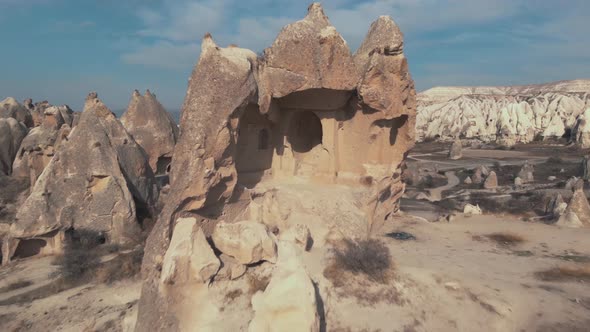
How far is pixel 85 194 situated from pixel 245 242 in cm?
606

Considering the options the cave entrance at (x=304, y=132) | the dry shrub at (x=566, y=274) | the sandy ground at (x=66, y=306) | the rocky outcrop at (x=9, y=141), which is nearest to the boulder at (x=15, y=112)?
the rocky outcrop at (x=9, y=141)

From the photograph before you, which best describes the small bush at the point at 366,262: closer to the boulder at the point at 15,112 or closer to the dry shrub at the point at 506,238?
the dry shrub at the point at 506,238

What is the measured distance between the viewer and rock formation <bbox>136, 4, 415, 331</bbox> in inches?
241

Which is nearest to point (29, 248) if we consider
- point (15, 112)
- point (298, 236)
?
point (298, 236)

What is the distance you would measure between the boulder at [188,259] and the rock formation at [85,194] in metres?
4.79

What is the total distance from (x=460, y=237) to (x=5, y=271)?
11.0 m

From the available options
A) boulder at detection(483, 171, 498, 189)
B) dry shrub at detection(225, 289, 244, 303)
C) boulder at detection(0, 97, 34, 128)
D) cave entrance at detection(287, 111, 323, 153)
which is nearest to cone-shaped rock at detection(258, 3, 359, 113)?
cave entrance at detection(287, 111, 323, 153)

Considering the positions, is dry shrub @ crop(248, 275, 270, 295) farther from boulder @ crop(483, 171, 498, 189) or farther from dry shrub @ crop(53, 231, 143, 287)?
boulder @ crop(483, 171, 498, 189)

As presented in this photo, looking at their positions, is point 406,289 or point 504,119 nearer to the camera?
point 406,289

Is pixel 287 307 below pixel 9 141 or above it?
below

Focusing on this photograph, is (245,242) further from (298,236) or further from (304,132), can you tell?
(304,132)

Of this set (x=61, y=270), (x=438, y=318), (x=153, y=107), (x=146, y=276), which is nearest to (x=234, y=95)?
(x=146, y=276)

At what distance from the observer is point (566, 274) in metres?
7.08

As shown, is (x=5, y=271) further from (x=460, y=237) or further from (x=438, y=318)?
(x=460, y=237)
